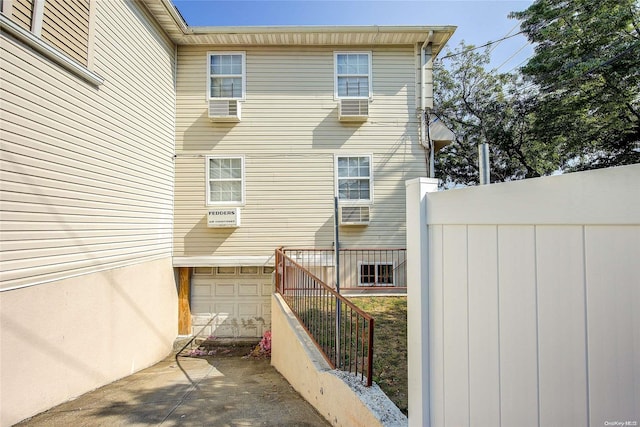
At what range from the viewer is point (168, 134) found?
22.1ft

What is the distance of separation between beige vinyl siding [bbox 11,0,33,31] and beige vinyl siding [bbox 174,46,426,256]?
3516 mm

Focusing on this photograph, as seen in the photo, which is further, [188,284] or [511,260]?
[188,284]

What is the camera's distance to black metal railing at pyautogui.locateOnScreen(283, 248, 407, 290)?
22.4 feet

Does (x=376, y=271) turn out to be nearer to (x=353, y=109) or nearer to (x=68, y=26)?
(x=353, y=109)

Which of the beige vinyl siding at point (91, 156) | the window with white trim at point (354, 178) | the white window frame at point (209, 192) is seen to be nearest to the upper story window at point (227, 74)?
the beige vinyl siding at point (91, 156)

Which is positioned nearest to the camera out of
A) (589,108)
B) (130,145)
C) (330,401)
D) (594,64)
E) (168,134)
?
(330,401)

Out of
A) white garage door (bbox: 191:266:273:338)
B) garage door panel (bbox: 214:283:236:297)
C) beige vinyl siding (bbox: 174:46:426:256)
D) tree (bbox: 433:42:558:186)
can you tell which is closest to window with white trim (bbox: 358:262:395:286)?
beige vinyl siding (bbox: 174:46:426:256)

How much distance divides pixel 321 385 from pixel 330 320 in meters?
0.67

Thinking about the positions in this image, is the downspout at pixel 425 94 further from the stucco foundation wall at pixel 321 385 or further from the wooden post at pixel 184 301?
the wooden post at pixel 184 301

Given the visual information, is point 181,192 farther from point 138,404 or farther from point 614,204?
point 614,204

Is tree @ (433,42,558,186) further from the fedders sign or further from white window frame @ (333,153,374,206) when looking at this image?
the fedders sign

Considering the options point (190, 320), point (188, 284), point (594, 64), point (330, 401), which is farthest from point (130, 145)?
point (594, 64)

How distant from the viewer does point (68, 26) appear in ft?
13.3

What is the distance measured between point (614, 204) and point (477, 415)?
91 centimetres
